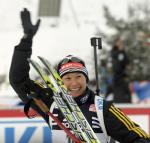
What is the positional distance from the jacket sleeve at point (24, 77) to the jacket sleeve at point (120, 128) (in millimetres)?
443

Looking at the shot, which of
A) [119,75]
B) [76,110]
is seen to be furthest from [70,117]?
[119,75]

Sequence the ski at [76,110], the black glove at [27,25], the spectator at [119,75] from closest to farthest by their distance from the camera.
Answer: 1. the ski at [76,110]
2. the black glove at [27,25]
3. the spectator at [119,75]

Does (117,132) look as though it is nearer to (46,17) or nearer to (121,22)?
(121,22)

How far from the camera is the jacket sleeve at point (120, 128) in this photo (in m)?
4.32

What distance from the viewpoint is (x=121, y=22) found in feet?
74.1

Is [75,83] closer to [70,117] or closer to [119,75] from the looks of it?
[70,117]

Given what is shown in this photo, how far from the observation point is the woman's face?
4.48 m

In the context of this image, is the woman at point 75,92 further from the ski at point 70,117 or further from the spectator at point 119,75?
the spectator at point 119,75

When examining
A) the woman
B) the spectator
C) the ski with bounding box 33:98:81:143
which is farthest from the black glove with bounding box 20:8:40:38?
the spectator

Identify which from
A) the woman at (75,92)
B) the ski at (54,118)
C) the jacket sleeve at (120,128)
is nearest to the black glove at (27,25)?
the woman at (75,92)

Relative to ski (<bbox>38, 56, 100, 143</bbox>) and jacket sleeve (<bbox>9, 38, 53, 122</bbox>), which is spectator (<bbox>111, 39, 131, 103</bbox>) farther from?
ski (<bbox>38, 56, 100, 143</bbox>)

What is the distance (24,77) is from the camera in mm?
4648

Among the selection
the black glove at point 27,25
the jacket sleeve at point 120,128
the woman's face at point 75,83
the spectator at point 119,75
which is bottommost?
→ the spectator at point 119,75

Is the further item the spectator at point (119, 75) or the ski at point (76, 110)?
the spectator at point (119, 75)
